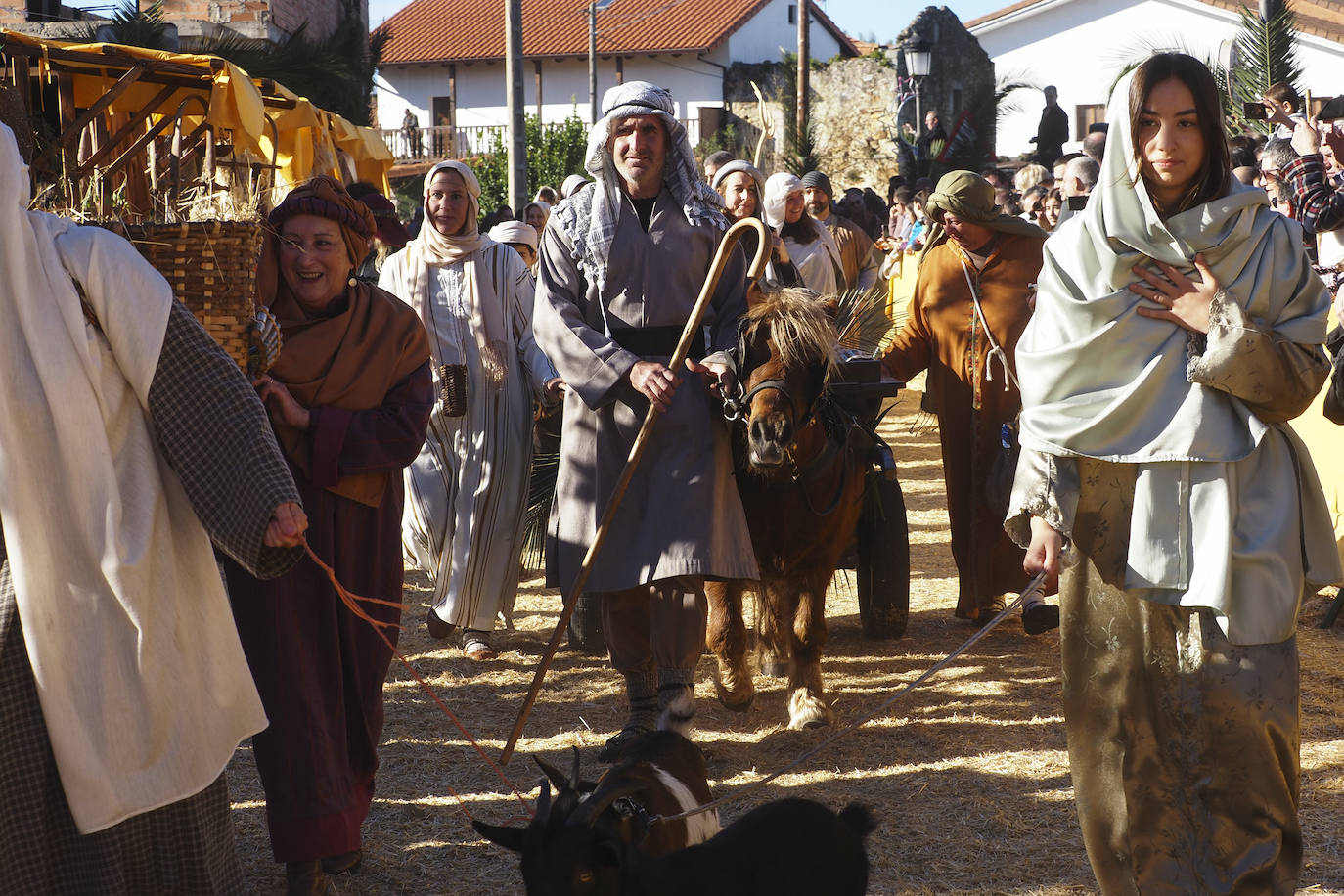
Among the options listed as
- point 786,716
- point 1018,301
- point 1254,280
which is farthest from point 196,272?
point 1018,301

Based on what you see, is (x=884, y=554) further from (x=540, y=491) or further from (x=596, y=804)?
(x=596, y=804)

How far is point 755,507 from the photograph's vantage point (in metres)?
5.66

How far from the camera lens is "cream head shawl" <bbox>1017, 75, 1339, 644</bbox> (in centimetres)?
327

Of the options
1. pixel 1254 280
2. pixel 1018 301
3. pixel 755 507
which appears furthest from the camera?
pixel 1018 301

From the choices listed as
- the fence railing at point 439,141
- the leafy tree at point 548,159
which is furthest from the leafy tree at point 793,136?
the fence railing at point 439,141

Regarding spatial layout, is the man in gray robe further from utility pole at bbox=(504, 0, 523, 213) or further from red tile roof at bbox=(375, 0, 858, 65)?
red tile roof at bbox=(375, 0, 858, 65)

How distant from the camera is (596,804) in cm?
309

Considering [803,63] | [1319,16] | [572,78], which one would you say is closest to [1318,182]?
[803,63]

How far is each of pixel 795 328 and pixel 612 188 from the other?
85 cm

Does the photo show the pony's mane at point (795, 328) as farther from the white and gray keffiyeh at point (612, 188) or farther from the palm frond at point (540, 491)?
the palm frond at point (540, 491)

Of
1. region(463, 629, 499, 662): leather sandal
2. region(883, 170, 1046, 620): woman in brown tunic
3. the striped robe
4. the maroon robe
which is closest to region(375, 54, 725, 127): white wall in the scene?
region(883, 170, 1046, 620): woman in brown tunic

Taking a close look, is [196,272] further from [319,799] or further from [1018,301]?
[1018,301]

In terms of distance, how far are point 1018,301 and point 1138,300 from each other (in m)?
3.40

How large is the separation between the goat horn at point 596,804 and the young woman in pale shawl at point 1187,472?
3.98 ft
